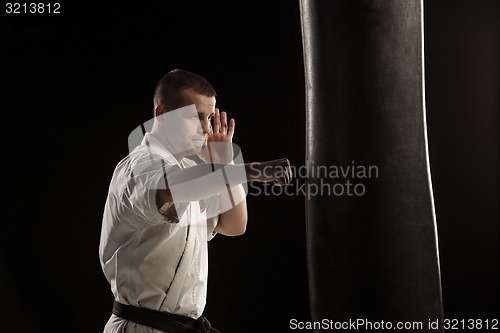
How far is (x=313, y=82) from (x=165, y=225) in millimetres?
471

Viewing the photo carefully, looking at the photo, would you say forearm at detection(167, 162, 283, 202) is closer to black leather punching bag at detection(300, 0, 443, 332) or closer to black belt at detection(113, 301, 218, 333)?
black leather punching bag at detection(300, 0, 443, 332)

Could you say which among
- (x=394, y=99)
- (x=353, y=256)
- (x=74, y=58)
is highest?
(x=74, y=58)

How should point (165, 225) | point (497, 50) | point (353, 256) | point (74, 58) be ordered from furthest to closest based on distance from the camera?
1. point (74, 58)
2. point (497, 50)
3. point (165, 225)
4. point (353, 256)

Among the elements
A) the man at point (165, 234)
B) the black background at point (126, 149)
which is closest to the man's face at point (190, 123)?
the man at point (165, 234)

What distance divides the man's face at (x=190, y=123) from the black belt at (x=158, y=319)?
14.7 inches

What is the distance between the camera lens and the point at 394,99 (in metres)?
1.37

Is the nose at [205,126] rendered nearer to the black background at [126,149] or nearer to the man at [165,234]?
the man at [165,234]

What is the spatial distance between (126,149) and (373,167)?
1790mm

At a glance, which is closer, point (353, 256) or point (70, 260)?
point (353, 256)

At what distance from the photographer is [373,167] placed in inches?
53.5

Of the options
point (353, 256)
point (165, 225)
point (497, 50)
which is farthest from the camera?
point (497, 50)

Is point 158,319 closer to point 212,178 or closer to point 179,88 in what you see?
point 212,178

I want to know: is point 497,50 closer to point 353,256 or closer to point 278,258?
point 278,258

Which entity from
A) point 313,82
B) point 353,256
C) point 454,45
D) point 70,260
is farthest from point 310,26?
point 70,260
